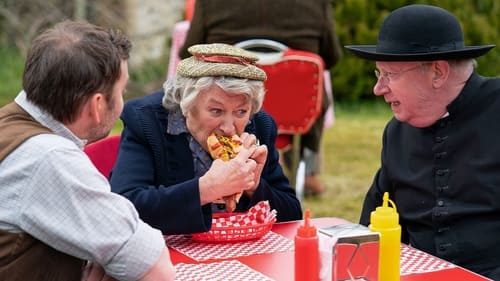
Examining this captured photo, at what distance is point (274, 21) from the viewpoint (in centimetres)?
585

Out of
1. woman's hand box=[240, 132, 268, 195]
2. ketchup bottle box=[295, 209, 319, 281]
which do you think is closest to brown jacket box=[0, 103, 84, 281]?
ketchup bottle box=[295, 209, 319, 281]

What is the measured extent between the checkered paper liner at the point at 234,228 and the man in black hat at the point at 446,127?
0.61 meters

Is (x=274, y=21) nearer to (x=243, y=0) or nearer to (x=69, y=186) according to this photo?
(x=243, y=0)

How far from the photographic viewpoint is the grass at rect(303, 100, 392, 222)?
6.83m

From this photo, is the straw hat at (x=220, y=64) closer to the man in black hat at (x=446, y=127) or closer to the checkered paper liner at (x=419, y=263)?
the man in black hat at (x=446, y=127)

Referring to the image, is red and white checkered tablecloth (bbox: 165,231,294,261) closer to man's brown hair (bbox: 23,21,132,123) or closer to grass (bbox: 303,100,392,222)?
man's brown hair (bbox: 23,21,132,123)

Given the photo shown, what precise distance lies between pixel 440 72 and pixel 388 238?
0.95 m

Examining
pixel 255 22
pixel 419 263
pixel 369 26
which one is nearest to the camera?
pixel 419 263

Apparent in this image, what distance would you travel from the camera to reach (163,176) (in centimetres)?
319

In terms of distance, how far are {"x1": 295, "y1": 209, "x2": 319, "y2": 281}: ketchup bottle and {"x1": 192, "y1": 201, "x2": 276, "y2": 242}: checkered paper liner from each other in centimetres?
59

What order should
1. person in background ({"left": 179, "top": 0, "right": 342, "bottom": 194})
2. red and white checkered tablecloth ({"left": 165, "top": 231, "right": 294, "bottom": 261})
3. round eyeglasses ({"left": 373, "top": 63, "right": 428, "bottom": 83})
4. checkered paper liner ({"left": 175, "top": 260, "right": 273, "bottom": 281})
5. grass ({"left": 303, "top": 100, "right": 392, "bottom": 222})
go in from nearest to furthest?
checkered paper liner ({"left": 175, "top": 260, "right": 273, "bottom": 281}) < red and white checkered tablecloth ({"left": 165, "top": 231, "right": 294, "bottom": 261}) < round eyeglasses ({"left": 373, "top": 63, "right": 428, "bottom": 83}) < person in background ({"left": 179, "top": 0, "right": 342, "bottom": 194}) < grass ({"left": 303, "top": 100, "right": 392, "bottom": 222})

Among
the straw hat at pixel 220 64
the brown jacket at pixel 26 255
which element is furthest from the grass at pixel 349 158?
the brown jacket at pixel 26 255

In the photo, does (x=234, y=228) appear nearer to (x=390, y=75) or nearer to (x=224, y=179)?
(x=224, y=179)

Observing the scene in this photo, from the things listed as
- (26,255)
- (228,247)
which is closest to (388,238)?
(228,247)
